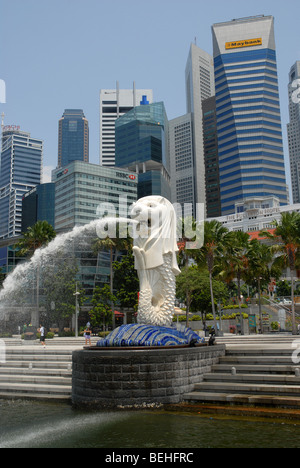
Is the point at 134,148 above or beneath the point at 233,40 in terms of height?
beneath

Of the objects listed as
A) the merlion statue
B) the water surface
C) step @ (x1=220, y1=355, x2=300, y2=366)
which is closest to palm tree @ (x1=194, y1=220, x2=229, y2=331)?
the merlion statue

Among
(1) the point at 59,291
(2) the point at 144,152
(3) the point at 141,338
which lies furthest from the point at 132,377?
(2) the point at 144,152

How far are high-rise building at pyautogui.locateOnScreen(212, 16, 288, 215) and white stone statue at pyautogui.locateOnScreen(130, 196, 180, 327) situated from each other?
139 m

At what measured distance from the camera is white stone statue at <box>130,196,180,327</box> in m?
17.9

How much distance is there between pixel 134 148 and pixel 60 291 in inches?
5543

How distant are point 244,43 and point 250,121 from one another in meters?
35.4

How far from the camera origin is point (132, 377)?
43.8 feet

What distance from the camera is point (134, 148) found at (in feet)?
586

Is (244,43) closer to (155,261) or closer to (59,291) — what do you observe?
(59,291)

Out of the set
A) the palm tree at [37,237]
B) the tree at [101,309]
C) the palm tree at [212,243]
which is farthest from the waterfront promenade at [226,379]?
Result: the palm tree at [37,237]

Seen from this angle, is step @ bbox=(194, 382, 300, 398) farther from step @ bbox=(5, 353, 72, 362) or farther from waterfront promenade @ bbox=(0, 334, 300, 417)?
step @ bbox=(5, 353, 72, 362)

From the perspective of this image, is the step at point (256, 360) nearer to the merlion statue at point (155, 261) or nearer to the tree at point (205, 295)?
the merlion statue at point (155, 261)
